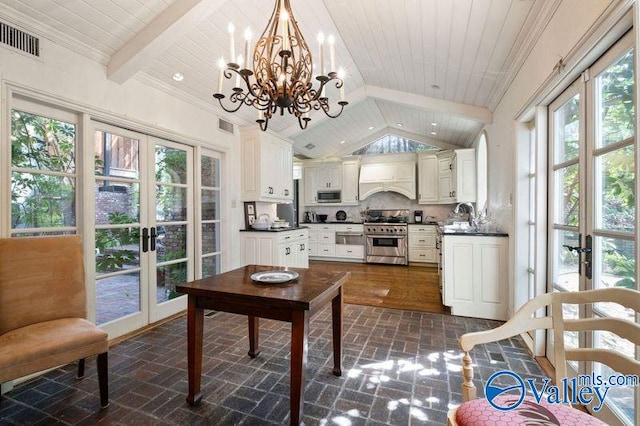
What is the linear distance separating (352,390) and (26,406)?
204cm

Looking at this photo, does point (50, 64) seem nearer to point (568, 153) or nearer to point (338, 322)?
point (338, 322)

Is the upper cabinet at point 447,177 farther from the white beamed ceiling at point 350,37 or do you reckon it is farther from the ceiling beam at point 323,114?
the ceiling beam at point 323,114

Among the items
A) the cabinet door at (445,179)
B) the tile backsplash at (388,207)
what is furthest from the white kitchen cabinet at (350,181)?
the cabinet door at (445,179)

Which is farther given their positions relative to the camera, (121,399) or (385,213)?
(385,213)

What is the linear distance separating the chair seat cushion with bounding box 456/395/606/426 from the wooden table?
79 cm

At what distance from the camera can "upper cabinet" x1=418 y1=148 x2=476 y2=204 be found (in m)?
5.15

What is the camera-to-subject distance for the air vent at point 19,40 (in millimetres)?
2000

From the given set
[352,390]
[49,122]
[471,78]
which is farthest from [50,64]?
[471,78]

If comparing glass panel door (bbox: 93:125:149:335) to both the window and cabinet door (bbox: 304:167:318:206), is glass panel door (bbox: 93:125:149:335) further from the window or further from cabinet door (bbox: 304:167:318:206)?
cabinet door (bbox: 304:167:318:206)

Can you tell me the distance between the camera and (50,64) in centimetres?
225

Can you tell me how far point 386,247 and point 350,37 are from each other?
14.5 ft

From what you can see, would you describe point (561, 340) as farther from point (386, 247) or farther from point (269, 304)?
point (386, 247)

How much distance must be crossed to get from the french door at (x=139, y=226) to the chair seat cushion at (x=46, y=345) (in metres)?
0.89

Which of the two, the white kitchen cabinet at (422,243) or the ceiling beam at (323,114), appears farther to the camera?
the white kitchen cabinet at (422,243)
